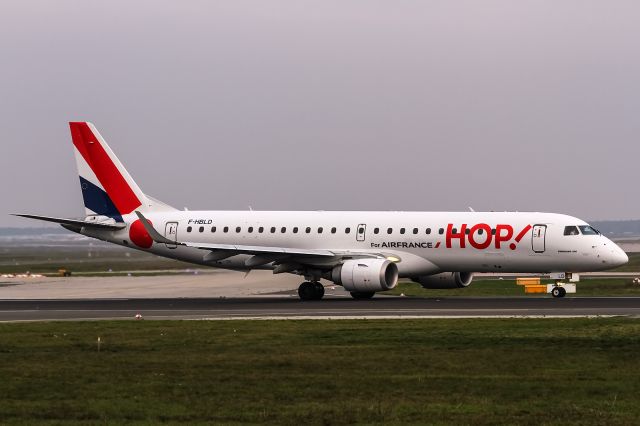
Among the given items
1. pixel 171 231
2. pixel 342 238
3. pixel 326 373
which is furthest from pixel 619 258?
pixel 326 373

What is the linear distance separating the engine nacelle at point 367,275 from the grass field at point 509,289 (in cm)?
503

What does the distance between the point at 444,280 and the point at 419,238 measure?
3.37m

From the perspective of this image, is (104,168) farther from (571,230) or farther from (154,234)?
(571,230)

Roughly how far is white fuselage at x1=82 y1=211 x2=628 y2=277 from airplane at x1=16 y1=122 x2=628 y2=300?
4 cm

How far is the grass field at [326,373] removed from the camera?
18.8m

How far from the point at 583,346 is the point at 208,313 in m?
17.5

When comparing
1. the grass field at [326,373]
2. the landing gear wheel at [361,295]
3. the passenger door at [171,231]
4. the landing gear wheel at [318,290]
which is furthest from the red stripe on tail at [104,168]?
the grass field at [326,373]

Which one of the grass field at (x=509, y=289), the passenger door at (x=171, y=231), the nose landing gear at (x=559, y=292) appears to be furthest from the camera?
the passenger door at (x=171, y=231)

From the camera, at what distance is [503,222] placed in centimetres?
5091

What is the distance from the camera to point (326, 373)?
23859 mm

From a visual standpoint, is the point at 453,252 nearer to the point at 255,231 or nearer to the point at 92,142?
the point at 255,231

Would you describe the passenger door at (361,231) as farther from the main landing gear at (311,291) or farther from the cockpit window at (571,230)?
the cockpit window at (571,230)

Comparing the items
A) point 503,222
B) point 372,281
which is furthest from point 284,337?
point 503,222

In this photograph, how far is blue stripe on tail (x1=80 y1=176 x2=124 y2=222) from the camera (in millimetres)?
58750
